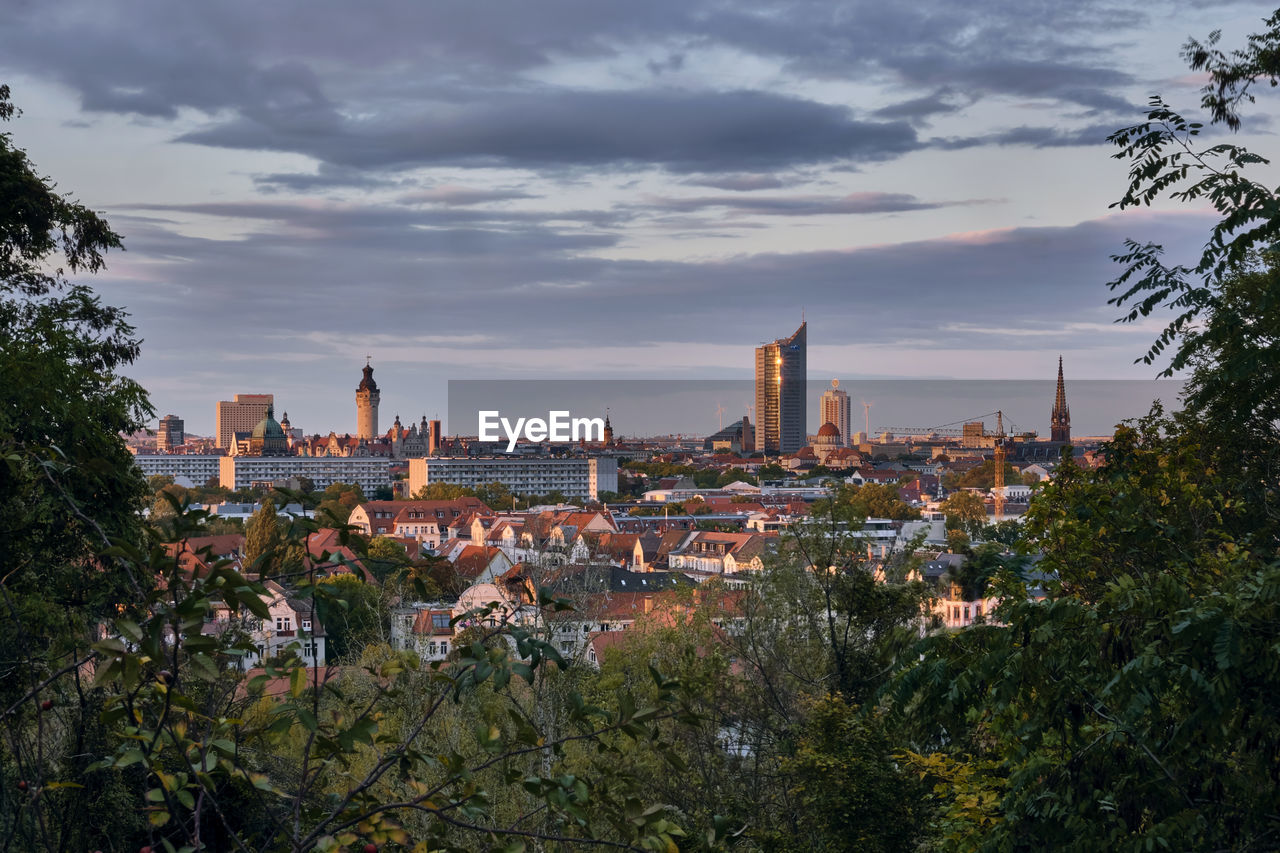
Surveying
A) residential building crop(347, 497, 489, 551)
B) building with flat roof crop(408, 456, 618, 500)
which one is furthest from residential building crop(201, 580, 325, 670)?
building with flat roof crop(408, 456, 618, 500)

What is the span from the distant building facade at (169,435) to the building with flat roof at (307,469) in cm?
3065

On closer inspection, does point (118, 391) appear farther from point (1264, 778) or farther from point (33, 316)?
point (1264, 778)

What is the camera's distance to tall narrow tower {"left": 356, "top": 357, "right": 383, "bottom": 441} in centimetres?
16888

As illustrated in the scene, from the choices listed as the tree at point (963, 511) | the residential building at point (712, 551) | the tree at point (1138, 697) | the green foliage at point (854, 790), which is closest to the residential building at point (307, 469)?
the tree at point (963, 511)

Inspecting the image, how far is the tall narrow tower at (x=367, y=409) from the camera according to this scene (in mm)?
168875

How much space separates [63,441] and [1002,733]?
8.95m

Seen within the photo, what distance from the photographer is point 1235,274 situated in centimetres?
1470

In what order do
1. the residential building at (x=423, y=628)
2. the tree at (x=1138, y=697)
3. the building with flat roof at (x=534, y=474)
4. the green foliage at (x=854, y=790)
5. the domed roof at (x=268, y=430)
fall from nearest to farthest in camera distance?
the tree at (x=1138, y=697)
the green foliage at (x=854, y=790)
the residential building at (x=423, y=628)
the building with flat roof at (x=534, y=474)
the domed roof at (x=268, y=430)

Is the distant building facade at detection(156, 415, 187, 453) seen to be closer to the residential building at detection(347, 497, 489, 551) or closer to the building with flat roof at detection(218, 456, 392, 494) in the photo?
the building with flat roof at detection(218, 456, 392, 494)

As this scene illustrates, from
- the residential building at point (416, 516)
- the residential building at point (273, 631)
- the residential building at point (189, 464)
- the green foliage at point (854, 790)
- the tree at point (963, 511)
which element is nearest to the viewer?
the residential building at point (273, 631)

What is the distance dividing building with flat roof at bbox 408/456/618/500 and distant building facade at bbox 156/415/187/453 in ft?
191

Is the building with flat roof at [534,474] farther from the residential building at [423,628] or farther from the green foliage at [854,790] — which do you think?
the green foliage at [854,790]

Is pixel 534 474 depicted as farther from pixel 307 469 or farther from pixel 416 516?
pixel 416 516

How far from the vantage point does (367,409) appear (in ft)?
561
